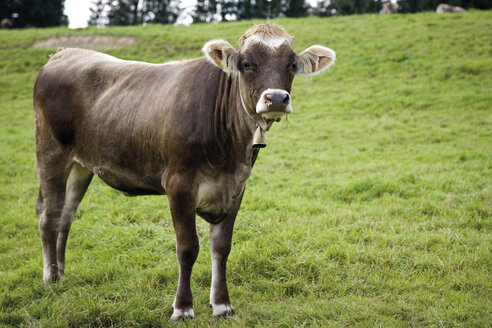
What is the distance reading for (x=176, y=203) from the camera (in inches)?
135

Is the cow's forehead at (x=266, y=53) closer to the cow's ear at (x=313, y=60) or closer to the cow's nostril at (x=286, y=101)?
the cow's ear at (x=313, y=60)

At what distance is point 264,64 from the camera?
3162mm

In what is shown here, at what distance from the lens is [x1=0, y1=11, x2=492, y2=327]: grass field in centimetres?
368

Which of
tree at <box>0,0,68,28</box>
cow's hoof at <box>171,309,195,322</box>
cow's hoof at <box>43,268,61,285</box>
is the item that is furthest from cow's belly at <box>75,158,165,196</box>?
tree at <box>0,0,68,28</box>

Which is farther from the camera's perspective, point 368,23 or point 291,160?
point 368,23

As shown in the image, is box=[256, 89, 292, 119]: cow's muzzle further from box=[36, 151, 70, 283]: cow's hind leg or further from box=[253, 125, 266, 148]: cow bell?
box=[36, 151, 70, 283]: cow's hind leg

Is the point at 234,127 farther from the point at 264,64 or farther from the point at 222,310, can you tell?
the point at 222,310

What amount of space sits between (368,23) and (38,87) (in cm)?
1864

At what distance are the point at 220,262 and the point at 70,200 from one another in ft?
6.31

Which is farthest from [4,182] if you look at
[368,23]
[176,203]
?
[368,23]

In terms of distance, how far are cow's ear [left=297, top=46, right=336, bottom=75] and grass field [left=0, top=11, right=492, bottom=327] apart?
0.89 meters

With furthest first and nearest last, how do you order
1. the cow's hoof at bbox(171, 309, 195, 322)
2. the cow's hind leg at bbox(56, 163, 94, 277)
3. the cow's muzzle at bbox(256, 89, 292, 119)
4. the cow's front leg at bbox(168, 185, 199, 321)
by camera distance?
1. the cow's hind leg at bbox(56, 163, 94, 277)
2. the cow's hoof at bbox(171, 309, 195, 322)
3. the cow's front leg at bbox(168, 185, 199, 321)
4. the cow's muzzle at bbox(256, 89, 292, 119)

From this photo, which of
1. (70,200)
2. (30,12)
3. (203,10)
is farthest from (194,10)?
(70,200)

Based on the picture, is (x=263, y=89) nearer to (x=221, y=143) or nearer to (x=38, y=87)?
(x=221, y=143)
